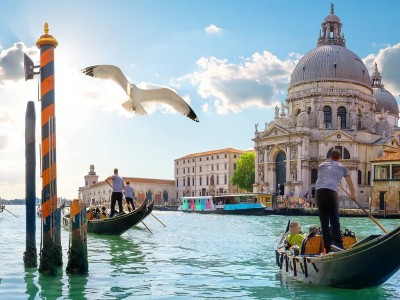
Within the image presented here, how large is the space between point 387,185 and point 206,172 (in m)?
41.1

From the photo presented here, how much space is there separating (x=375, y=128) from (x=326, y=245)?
4894 centimetres

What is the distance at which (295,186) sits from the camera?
A: 4859 centimetres

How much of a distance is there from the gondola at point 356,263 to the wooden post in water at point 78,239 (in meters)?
2.73

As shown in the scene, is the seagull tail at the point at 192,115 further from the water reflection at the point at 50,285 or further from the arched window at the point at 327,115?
the arched window at the point at 327,115

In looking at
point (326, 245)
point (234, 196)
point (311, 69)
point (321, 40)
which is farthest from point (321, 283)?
point (321, 40)

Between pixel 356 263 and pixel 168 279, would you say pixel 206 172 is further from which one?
pixel 356 263

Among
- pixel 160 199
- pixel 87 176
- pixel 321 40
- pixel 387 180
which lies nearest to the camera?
pixel 387 180

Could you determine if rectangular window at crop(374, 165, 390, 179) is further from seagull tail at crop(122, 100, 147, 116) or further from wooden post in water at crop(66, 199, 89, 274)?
wooden post in water at crop(66, 199, 89, 274)

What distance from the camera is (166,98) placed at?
360 inches

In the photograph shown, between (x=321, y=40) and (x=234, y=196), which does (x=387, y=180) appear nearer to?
(x=234, y=196)

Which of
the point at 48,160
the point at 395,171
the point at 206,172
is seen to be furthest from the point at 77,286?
the point at 206,172

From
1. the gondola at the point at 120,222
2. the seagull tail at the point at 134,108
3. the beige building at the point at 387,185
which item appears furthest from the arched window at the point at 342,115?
the seagull tail at the point at 134,108

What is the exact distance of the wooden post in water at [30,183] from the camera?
813 cm

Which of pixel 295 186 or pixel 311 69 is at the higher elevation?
pixel 311 69
